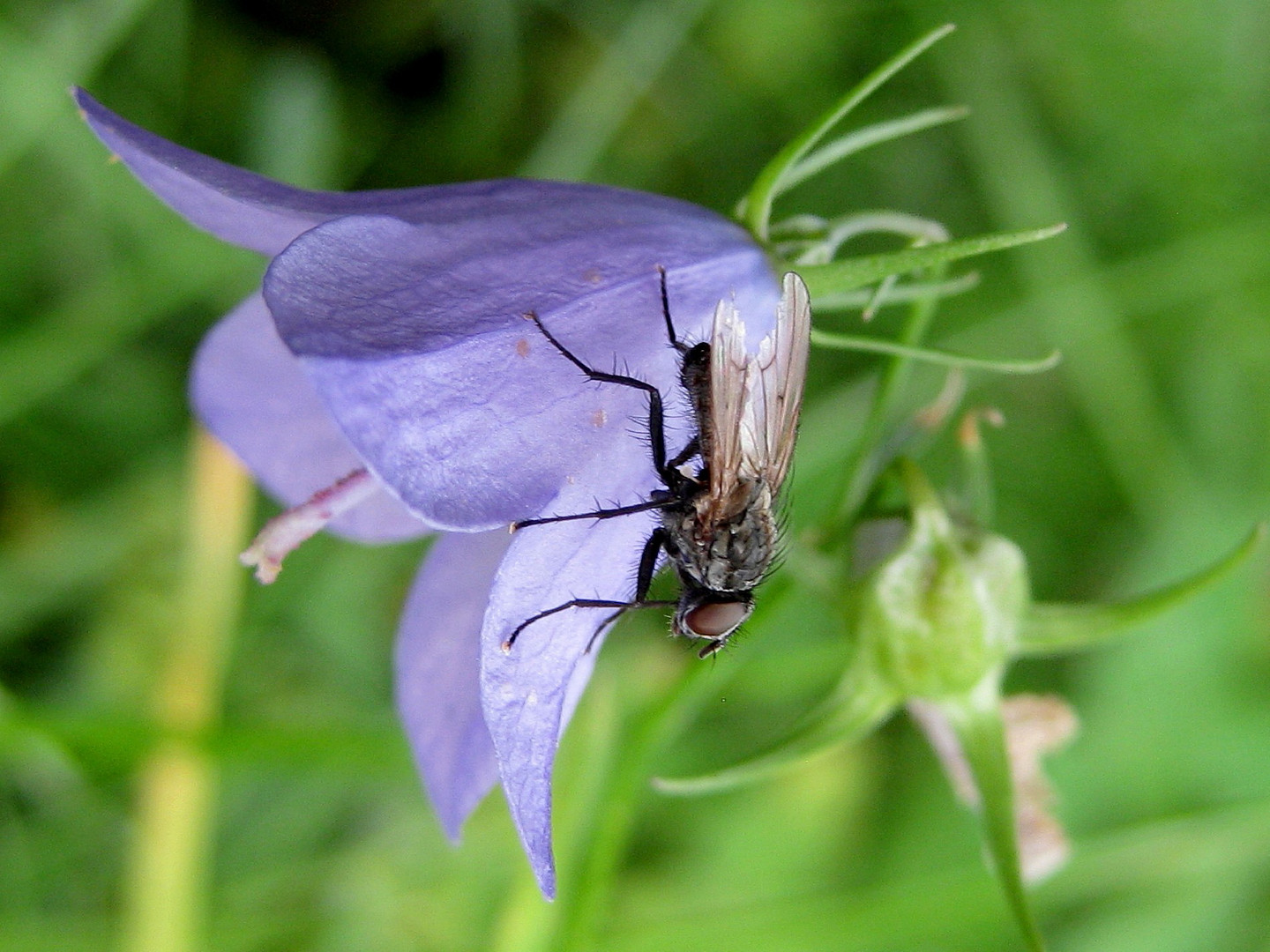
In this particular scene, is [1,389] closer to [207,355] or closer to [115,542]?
[115,542]

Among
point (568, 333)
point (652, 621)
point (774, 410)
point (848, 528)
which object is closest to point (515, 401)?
point (568, 333)

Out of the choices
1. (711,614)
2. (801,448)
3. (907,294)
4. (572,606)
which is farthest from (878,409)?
(801,448)

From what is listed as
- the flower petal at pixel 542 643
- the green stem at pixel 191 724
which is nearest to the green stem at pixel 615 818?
the flower petal at pixel 542 643

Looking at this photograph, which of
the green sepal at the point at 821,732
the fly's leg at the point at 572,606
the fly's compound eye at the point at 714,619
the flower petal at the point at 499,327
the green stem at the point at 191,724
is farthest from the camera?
the green stem at the point at 191,724

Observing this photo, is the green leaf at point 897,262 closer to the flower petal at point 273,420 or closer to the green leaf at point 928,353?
the green leaf at point 928,353

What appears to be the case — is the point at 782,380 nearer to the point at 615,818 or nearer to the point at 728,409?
the point at 728,409
